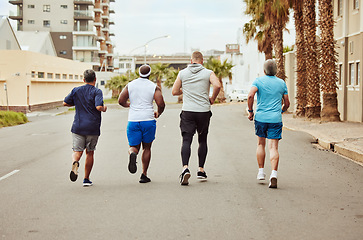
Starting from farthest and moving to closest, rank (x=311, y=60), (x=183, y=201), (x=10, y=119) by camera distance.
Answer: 1. (x=10, y=119)
2. (x=311, y=60)
3. (x=183, y=201)

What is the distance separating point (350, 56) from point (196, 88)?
17.1 m

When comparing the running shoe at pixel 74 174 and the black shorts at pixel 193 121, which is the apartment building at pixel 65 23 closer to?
the black shorts at pixel 193 121

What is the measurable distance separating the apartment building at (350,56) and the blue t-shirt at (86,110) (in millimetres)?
16003

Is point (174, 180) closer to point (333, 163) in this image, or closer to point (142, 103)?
point (142, 103)

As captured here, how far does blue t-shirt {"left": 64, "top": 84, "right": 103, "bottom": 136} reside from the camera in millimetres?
8406

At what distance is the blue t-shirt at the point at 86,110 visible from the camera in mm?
8406

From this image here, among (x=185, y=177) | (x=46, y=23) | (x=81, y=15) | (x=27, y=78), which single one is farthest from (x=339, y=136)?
(x=46, y=23)

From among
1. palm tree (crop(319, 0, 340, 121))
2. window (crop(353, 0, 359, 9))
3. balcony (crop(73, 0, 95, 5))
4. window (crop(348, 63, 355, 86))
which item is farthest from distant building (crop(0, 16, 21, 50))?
palm tree (crop(319, 0, 340, 121))

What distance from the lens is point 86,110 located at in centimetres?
845

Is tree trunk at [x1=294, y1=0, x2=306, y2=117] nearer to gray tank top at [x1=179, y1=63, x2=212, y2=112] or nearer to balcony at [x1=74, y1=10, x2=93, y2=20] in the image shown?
gray tank top at [x1=179, y1=63, x2=212, y2=112]

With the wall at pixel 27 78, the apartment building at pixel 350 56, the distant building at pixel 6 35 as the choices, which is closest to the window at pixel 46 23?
the distant building at pixel 6 35

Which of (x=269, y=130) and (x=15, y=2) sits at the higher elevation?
(x=15, y=2)

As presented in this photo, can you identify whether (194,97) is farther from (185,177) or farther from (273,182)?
(273,182)

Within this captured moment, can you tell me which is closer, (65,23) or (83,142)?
(83,142)
